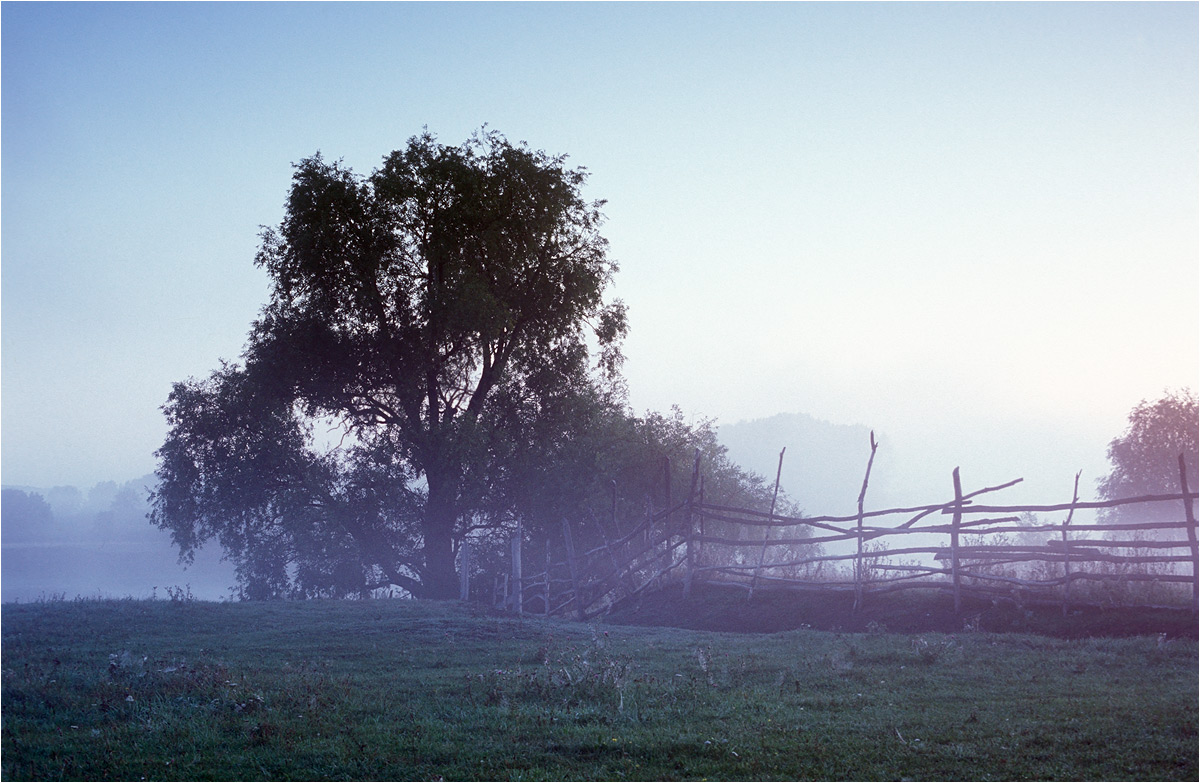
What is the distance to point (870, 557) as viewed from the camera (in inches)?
661

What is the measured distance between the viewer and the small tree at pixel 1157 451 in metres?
32.9

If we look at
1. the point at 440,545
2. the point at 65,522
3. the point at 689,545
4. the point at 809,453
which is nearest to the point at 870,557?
the point at 689,545

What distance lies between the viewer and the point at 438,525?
25.2 m

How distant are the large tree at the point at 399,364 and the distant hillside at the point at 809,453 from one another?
351ft

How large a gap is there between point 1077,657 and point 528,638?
820 centimetres

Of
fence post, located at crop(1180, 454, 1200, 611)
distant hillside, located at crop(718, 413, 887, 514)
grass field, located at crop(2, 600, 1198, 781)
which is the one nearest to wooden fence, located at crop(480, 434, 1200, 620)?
fence post, located at crop(1180, 454, 1200, 611)

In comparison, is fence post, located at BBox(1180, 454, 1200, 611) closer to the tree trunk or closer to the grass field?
the grass field

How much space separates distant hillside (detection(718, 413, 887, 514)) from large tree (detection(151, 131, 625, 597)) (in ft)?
351

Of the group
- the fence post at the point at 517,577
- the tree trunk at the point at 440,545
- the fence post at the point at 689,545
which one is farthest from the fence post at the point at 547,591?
the fence post at the point at 689,545

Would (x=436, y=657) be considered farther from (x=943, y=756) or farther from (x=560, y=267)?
(x=560, y=267)

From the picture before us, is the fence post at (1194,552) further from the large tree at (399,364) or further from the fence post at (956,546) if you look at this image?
the large tree at (399,364)

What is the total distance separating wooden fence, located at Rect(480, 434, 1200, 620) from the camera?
14484 mm

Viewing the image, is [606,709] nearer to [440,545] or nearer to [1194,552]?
[1194,552]

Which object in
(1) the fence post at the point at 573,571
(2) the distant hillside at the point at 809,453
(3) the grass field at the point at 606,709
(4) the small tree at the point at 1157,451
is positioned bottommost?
(3) the grass field at the point at 606,709
